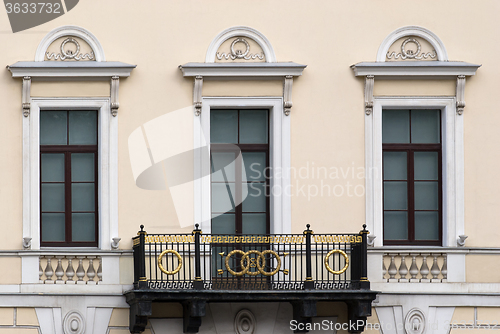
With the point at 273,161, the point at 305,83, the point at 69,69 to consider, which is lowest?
the point at 273,161

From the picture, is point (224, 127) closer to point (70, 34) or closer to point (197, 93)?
point (197, 93)

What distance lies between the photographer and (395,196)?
615 inches

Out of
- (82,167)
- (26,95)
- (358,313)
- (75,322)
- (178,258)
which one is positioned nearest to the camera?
(178,258)

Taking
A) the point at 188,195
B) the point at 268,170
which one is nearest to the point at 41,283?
the point at 188,195

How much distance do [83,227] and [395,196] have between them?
548 centimetres

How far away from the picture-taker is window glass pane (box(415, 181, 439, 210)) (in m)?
15.6

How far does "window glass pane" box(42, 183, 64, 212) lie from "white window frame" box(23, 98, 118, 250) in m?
0.23

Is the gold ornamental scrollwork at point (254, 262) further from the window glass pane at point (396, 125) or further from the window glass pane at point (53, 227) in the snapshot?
the window glass pane at point (396, 125)

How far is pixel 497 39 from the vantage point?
51.2 feet

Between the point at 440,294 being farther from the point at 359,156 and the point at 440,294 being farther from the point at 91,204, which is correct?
the point at 91,204

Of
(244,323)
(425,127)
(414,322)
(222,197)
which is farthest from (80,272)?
(425,127)

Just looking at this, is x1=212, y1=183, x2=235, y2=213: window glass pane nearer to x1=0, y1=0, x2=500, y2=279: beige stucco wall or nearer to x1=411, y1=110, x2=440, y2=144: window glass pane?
x1=0, y1=0, x2=500, y2=279: beige stucco wall
